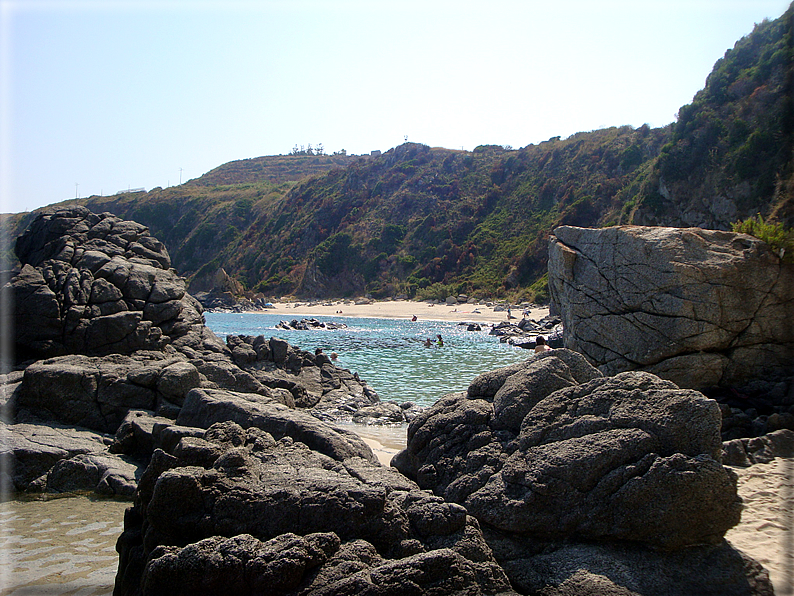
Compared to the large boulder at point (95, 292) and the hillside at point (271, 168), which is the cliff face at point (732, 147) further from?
the hillside at point (271, 168)

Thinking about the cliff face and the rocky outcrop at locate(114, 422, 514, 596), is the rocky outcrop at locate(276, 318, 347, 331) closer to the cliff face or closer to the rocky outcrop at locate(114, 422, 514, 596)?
the cliff face

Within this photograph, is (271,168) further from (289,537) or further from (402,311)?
(289,537)

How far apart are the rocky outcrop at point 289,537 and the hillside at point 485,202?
27.6 m

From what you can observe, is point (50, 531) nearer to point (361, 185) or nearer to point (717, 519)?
point (717, 519)

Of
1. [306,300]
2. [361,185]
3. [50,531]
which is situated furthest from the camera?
[361,185]

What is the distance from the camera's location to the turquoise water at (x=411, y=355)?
63.8 feet

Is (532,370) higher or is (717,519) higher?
(532,370)

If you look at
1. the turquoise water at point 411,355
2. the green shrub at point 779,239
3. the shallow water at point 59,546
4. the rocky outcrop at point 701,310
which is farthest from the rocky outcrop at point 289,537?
the turquoise water at point 411,355

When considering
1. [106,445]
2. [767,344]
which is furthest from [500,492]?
[767,344]

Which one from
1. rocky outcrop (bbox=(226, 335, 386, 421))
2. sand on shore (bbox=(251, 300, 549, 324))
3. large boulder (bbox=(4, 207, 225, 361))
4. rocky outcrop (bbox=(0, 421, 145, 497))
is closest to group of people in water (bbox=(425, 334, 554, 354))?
rocky outcrop (bbox=(226, 335, 386, 421))

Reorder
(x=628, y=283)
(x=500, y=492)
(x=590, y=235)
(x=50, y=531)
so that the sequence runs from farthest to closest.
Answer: (x=590, y=235), (x=628, y=283), (x=50, y=531), (x=500, y=492)

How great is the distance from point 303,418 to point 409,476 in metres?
1.78

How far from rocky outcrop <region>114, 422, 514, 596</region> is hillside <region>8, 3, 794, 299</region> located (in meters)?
27.6

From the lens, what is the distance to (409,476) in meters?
6.19
